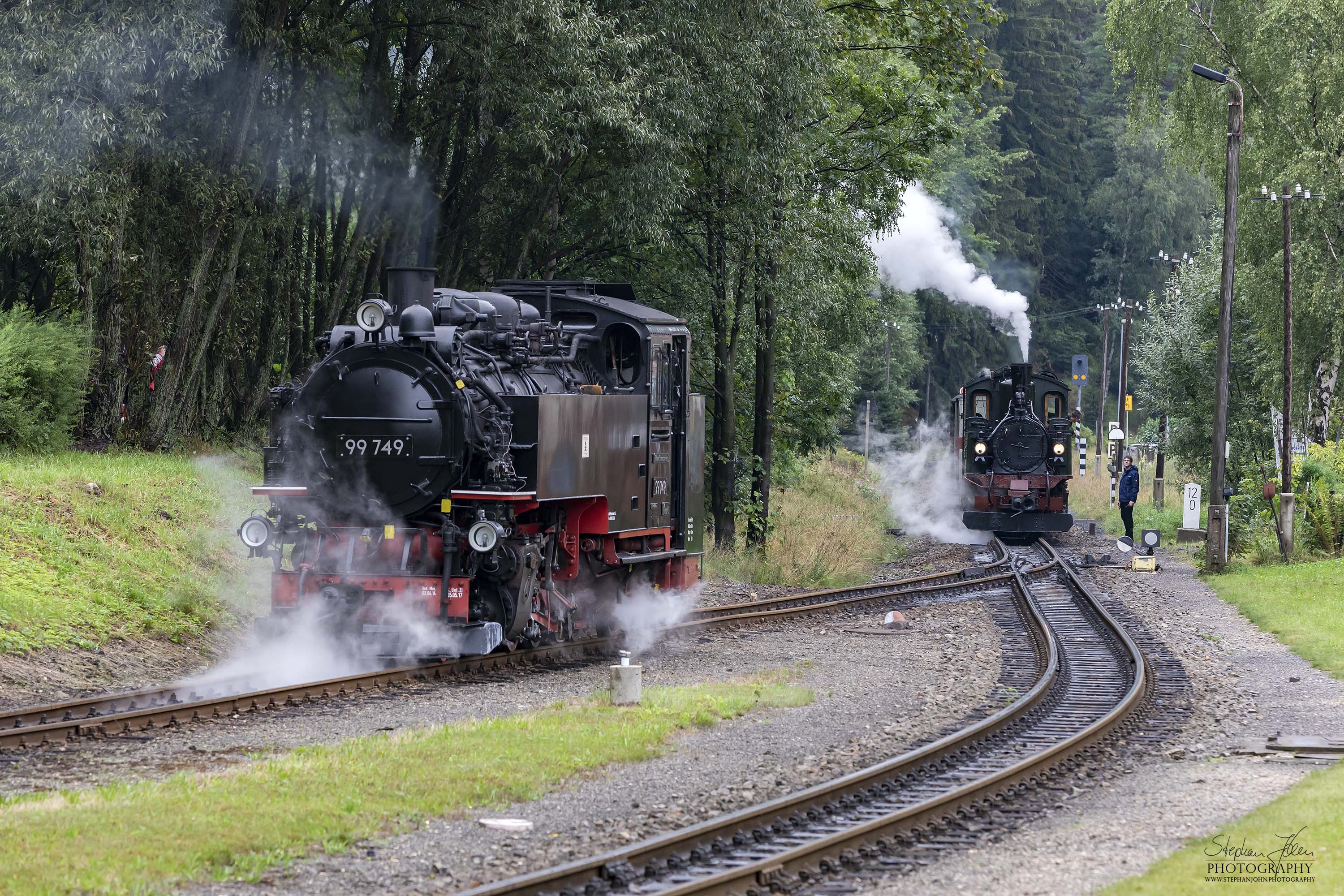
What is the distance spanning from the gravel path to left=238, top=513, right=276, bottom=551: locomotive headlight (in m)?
7.01

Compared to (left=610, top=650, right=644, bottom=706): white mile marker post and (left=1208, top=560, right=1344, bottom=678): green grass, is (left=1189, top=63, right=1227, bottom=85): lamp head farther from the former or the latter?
(left=610, top=650, right=644, bottom=706): white mile marker post

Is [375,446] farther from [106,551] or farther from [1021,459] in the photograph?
[1021,459]

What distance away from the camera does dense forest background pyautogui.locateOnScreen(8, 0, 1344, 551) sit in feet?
57.5

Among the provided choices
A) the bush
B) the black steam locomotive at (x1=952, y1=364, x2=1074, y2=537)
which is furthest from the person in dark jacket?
the bush

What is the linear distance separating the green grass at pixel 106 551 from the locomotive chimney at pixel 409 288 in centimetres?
376

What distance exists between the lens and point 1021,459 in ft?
98.4

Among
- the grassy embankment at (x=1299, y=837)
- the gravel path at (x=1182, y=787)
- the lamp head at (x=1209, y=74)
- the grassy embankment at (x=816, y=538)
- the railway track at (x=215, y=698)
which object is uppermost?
the lamp head at (x=1209, y=74)

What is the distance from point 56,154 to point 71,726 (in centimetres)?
971

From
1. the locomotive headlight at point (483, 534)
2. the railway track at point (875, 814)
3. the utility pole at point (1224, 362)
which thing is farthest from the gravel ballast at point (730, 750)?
the utility pole at point (1224, 362)

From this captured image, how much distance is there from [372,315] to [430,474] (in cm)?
142

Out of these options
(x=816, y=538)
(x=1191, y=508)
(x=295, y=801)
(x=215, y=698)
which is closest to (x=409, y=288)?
(x=215, y=698)

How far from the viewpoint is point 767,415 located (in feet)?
82.8

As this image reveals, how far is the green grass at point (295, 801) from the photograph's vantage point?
633cm

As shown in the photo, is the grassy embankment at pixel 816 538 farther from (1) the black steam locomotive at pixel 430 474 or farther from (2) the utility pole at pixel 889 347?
(2) the utility pole at pixel 889 347
